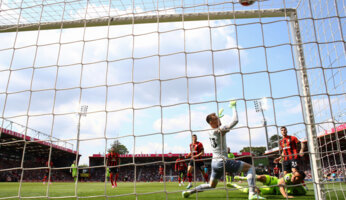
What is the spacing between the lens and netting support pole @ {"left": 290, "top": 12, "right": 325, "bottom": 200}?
3.28 m

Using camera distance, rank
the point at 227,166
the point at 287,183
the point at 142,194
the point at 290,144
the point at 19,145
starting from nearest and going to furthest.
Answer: the point at 142,194 → the point at 227,166 → the point at 287,183 → the point at 290,144 → the point at 19,145

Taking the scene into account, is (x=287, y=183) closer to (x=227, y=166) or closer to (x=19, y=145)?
(x=227, y=166)

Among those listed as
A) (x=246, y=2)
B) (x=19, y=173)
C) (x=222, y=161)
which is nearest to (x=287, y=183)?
(x=222, y=161)

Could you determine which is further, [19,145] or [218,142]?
[19,145]

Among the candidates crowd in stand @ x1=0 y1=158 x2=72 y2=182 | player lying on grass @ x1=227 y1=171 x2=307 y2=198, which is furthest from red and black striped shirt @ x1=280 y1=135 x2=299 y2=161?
crowd in stand @ x1=0 y1=158 x2=72 y2=182

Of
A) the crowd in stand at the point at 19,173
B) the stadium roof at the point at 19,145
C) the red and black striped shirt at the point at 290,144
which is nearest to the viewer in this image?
the red and black striped shirt at the point at 290,144

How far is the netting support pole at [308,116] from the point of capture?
328 cm

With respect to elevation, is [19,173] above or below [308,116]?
below

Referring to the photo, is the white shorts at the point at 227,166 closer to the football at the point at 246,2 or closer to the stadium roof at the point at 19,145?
the football at the point at 246,2

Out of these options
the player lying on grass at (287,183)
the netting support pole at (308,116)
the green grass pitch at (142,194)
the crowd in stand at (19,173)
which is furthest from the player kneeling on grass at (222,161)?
the crowd in stand at (19,173)

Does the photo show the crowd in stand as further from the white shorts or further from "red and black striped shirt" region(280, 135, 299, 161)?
the white shorts

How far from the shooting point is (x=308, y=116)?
346 cm

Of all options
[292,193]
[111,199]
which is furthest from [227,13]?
[111,199]

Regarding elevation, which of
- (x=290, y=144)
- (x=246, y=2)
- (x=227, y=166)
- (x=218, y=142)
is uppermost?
(x=246, y=2)
